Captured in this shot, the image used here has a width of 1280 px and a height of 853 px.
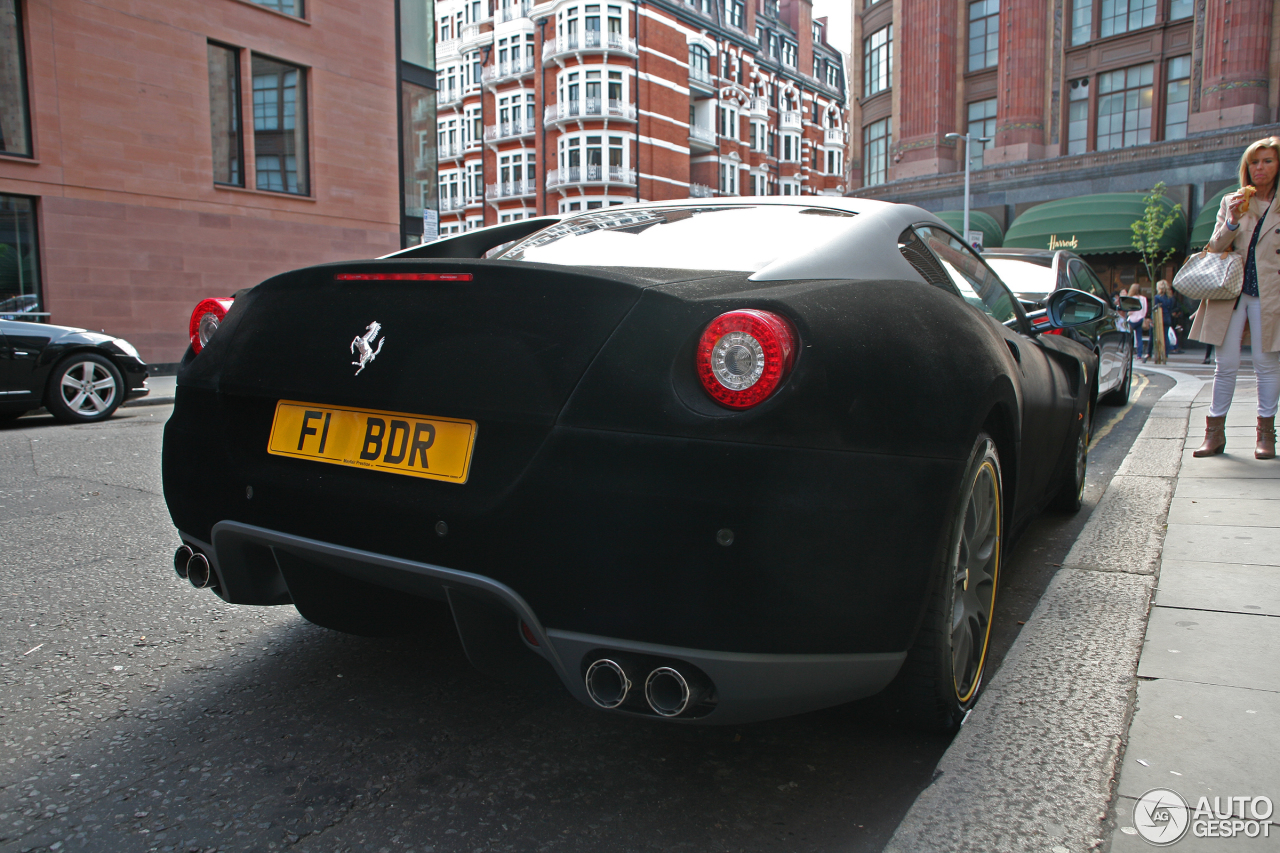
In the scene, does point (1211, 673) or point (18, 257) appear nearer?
point (1211, 673)

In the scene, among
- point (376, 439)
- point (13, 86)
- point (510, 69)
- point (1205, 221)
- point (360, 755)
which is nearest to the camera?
point (376, 439)

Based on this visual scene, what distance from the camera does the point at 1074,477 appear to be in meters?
4.31

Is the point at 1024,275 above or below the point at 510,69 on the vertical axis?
below

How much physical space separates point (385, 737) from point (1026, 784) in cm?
142

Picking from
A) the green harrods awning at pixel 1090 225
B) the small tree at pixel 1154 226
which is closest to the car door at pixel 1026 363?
the small tree at pixel 1154 226

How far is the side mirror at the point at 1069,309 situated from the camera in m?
3.62

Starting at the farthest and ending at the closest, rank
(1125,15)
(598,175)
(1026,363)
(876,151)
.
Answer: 1. (598,175)
2. (876,151)
3. (1125,15)
4. (1026,363)

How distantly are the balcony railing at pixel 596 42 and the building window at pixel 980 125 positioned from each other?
26107 millimetres

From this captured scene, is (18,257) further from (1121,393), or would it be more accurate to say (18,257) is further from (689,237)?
(689,237)

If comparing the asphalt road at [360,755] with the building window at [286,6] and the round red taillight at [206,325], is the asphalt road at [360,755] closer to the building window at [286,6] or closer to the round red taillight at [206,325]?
the round red taillight at [206,325]

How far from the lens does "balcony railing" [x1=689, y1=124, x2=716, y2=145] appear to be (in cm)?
6044

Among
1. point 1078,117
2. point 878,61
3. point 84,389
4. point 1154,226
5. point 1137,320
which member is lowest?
point 84,389

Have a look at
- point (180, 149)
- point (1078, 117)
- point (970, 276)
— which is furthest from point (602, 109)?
point (970, 276)

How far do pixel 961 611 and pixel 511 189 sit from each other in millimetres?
62268
